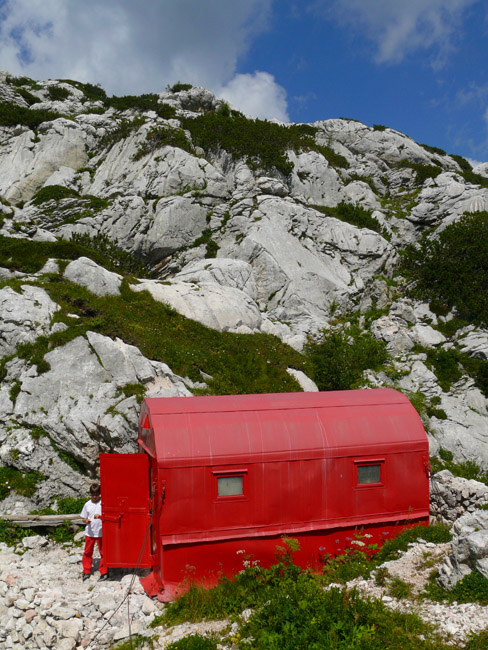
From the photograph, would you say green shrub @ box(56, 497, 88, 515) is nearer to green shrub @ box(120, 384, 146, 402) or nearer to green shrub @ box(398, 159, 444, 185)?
green shrub @ box(120, 384, 146, 402)

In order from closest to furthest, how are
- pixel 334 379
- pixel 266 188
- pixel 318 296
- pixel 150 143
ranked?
1. pixel 334 379
2. pixel 318 296
3. pixel 266 188
4. pixel 150 143

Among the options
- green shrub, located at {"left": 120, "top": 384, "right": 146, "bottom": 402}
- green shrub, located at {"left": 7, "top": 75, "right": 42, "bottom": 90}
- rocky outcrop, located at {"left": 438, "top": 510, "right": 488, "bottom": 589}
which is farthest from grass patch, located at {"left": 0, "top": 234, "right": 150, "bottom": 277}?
green shrub, located at {"left": 7, "top": 75, "right": 42, "bottom": 90}

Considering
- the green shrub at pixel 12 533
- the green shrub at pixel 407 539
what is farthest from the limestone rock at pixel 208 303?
the green shrub at pixel 407 539

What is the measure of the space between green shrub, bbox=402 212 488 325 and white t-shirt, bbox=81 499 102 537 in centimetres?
2726

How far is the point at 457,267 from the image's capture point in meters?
33.8

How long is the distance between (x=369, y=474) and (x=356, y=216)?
34611mm

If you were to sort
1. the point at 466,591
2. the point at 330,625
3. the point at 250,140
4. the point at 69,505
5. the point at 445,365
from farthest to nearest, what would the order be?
the point at 250,140
the point at 445,365
the point at 69,505
the point at 466,591
the point at 330,625

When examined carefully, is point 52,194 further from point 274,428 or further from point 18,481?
point 274,428

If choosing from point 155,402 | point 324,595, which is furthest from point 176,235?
point 324,595

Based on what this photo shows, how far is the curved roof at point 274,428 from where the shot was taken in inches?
428

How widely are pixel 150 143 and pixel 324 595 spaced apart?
44.7 m

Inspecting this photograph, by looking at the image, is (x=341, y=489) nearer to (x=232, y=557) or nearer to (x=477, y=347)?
(x=232, y=557)

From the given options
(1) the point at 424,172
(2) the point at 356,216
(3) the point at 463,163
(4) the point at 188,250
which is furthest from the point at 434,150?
(4) the point at 188,250

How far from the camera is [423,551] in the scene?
10.8 metres
